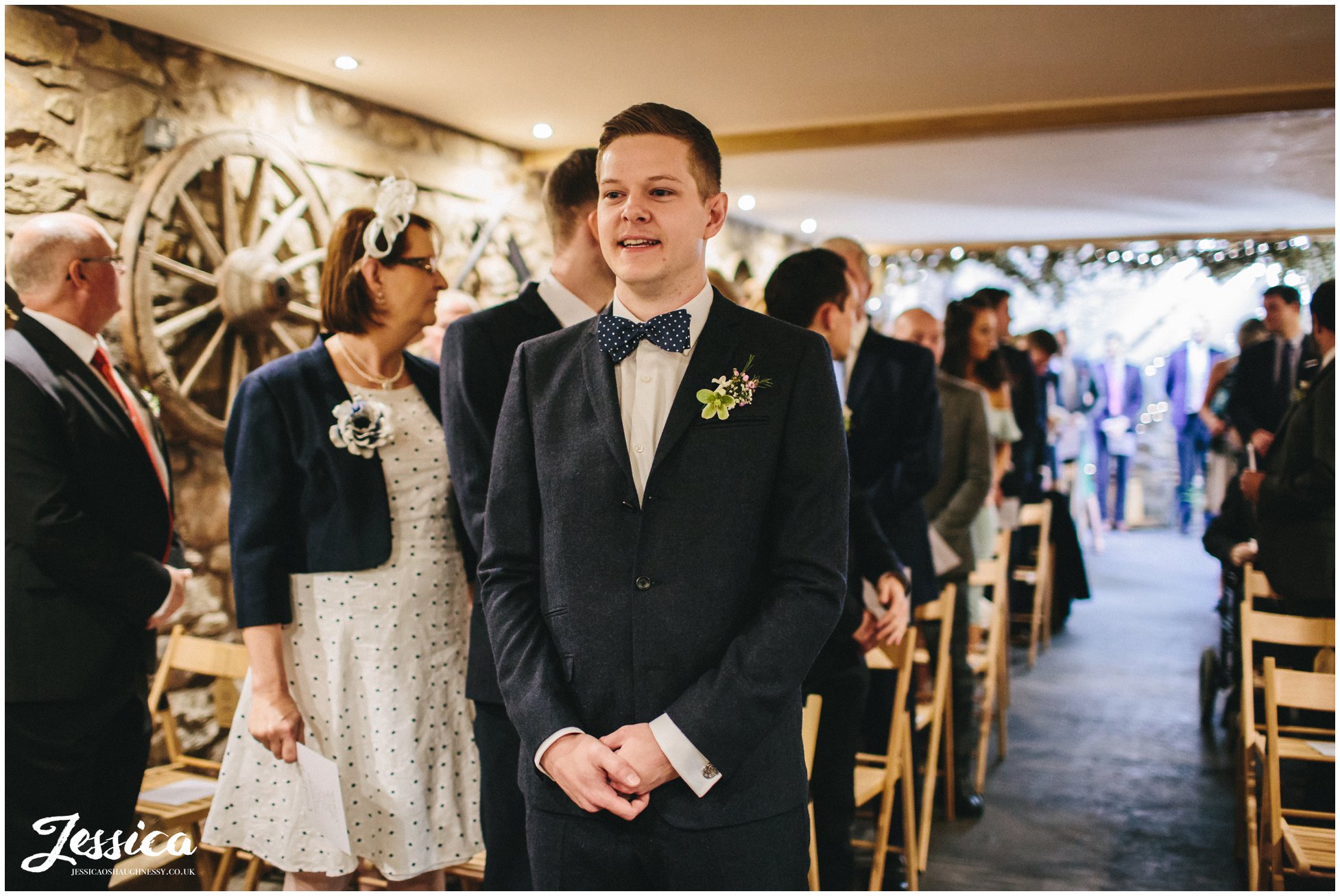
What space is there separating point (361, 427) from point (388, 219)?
422mm

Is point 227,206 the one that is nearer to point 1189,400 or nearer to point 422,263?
point 422,263

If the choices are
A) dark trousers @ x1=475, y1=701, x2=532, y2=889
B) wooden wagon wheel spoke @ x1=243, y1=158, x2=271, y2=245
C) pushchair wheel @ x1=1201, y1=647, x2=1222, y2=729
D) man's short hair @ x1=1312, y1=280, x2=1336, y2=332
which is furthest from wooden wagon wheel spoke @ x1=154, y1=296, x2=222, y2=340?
pushchair wheel @ x1=1201, y1=647, x2=1222, y2=729

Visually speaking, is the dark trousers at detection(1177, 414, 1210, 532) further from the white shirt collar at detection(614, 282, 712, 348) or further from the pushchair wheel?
the white shirt collar at detection(614, 282, 712, 348)

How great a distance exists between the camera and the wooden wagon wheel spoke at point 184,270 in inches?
159

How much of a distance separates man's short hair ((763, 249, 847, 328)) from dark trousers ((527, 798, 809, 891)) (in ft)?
4.89

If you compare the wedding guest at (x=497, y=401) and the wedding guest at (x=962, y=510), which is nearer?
the wedding guest at (x=497, y=401)

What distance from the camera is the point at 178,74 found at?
13.9 feet

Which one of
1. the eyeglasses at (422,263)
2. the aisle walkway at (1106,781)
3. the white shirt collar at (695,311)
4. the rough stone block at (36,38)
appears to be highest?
the rough stone block at (36,38)

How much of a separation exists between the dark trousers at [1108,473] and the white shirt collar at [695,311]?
426 inches

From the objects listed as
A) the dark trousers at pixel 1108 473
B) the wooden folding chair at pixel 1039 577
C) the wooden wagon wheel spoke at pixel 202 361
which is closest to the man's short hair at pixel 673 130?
the wooden wagon wheel spoke at pixel 202 361

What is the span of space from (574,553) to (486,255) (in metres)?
5.02

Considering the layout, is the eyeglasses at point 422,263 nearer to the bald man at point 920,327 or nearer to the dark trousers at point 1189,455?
the bald man at point 920,327

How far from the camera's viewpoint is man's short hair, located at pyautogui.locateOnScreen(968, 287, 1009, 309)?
4656 mm

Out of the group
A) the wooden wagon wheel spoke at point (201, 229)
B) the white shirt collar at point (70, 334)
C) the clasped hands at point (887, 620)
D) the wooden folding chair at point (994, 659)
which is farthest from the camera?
the wooden folding chair at point (994, 659)
